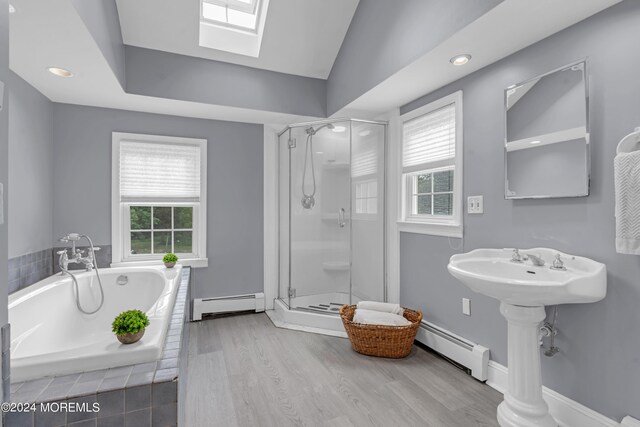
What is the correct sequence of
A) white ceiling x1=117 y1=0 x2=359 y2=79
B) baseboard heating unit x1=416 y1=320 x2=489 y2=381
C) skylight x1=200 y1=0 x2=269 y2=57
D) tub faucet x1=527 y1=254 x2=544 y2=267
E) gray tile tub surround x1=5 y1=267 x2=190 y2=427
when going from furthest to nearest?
skylight x1=200 y1=0 x2=269 y2=57
white ceiling x1=117 y1=0 x2=359 y2=79
baseboard heating unit x1=416 y1=320 x2=489 y2=381
tub faucet x1=527 y1=254 x2=544 y2=267
gray tile tub surround x1=5 y1=267 x2=190 y2=427

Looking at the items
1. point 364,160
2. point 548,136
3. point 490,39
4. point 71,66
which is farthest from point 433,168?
point 71,66

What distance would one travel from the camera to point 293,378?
2211 millimetres

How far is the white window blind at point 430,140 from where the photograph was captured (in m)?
2.52

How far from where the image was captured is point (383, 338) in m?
2.46

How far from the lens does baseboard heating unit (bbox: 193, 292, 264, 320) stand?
132 inches

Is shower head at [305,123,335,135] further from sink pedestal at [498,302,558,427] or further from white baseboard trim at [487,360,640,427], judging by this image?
white baseboard trim at [487,360,640,427]

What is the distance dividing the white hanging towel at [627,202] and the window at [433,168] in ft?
3.34

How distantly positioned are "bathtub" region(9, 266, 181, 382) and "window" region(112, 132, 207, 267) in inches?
17.6

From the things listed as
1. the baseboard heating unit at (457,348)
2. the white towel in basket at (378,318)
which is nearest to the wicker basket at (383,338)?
the white towel in basket at (378,318)

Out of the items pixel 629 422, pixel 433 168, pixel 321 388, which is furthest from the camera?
pixel 433 168

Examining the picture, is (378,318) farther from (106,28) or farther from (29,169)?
(29,169)

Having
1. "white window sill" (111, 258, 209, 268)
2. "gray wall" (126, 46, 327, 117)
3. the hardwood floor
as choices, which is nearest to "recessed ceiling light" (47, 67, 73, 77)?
"gray wall" (126, 46, 327, 117)

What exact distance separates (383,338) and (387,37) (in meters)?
2.23

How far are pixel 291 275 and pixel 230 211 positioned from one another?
94 cm
